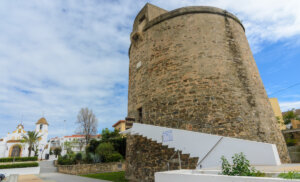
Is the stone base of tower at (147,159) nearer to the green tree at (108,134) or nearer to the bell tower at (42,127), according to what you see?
the green tree at (108,134)

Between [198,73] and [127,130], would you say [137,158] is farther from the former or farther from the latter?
[198,73]

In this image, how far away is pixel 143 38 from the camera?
1147 cm

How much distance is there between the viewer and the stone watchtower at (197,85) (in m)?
7.77

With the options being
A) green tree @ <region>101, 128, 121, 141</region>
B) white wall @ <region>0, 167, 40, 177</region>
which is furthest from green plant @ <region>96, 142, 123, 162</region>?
green tree @ <region>101, 128, 121, 141</region>

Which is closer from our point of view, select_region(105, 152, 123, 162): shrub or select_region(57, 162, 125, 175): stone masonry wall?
select_region(57, 162, 125, 175): stone masonry wall

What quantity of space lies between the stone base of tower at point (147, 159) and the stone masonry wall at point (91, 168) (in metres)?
6.69

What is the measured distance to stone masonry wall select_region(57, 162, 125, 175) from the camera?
14.4m

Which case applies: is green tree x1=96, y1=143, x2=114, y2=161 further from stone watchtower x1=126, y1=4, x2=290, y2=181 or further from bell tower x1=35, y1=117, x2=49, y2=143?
bell tower x1=35, y1=117, x2=49, y2=143

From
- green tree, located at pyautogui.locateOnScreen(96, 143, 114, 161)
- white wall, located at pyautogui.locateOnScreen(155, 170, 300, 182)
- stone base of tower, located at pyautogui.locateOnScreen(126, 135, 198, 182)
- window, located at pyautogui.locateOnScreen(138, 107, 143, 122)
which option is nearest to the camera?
white wall, located at pyautogui.locateOnScreen(155, 170, 300, 182)

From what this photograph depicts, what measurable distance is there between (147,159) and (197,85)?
4.18m

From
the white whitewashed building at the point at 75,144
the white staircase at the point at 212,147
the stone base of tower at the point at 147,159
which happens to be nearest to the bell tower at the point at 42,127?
the white whitewashed building at the point at 75,144

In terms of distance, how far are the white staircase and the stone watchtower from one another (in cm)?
52

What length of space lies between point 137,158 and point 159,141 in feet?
7.46

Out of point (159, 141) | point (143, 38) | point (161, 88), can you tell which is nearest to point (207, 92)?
point (161, 88)
